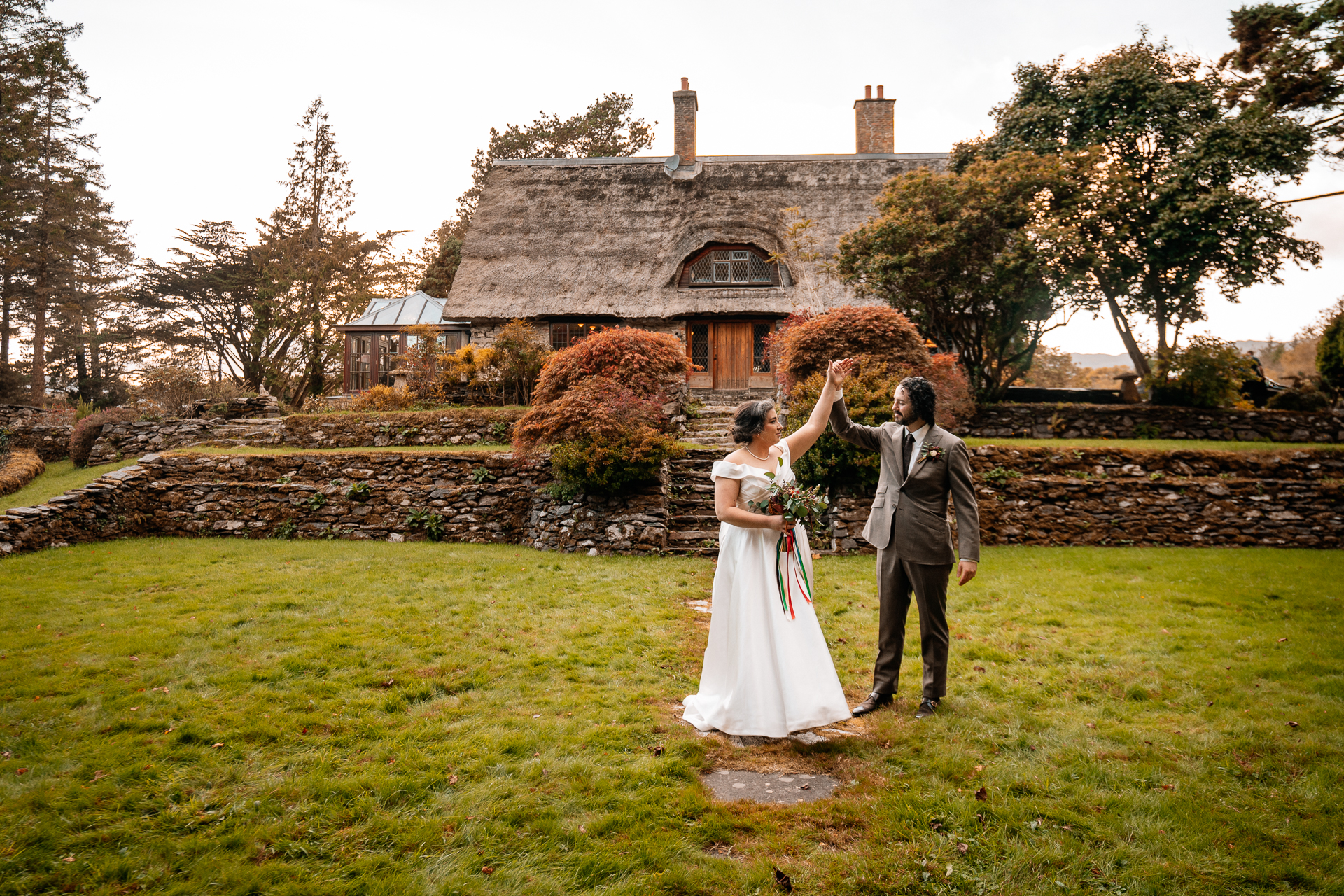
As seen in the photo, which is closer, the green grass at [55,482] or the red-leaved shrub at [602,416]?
the red-leaved shrub at [602,416]

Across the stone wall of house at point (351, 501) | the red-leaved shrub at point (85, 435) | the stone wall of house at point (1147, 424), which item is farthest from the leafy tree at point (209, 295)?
the stone wall of house at point (1147, 424)

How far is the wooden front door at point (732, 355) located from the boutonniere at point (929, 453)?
52.4ft

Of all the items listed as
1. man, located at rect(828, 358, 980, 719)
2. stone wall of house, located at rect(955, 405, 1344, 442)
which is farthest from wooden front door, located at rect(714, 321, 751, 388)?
man, located at rect(828, 358, 980, 719)

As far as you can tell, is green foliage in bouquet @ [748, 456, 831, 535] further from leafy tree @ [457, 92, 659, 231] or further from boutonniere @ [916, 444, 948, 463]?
leafy tree @ [457, 92, 659, 231]

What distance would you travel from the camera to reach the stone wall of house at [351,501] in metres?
10.5

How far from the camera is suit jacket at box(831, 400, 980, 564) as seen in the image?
4.13 metres

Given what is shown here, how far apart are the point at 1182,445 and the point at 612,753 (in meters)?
13.7

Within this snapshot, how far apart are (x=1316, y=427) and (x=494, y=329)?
20.2 meters

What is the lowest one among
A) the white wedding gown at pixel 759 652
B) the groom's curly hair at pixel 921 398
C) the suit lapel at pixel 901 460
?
the white wedding gown at pixel 759 652

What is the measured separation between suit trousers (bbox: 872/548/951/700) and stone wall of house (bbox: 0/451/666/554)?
19.8 feet

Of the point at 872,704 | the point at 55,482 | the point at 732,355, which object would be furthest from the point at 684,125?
the point at 872,704

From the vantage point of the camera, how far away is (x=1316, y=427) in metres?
14.1

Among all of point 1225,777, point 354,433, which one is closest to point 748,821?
point 1225,777

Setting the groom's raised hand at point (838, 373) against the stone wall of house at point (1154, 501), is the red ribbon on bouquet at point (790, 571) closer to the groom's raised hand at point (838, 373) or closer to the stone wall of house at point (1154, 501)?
the groom's raised hand at point (838, 373)
